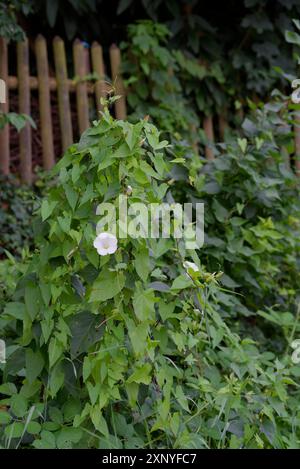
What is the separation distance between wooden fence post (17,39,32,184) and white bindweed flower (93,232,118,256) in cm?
318

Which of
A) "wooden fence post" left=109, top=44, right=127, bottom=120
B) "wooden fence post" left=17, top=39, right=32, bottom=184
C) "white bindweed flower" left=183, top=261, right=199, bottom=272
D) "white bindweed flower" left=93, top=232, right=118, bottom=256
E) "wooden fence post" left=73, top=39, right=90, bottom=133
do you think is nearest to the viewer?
"white bindweed flower" left=93, top=232, right=118, bottom=256

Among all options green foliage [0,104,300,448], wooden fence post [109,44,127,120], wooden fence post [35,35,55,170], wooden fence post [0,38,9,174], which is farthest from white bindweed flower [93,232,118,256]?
wooden fence post [109,44,127,120]

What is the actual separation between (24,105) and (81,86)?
48 cm

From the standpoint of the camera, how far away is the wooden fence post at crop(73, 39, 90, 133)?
17.6 ft

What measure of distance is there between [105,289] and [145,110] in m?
3.64

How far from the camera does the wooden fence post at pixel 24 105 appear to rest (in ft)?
16.7

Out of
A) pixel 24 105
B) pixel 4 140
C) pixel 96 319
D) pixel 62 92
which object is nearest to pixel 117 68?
pixel 62 92

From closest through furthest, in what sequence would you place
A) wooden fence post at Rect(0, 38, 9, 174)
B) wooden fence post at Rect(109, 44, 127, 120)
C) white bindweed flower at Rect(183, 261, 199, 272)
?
white bindweed flower at Rect(183, 261, 199, 272), wooden fence post at Rect(0, 38, 9, 174), wooden fence post at Rect(109, 44, 127, 120)

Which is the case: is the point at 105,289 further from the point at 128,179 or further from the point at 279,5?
the point at 279,5

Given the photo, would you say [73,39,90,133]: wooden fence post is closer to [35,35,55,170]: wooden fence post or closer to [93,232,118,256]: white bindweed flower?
[35,35,55,170]: wooden fence post

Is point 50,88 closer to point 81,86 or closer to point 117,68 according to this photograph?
point 81,86

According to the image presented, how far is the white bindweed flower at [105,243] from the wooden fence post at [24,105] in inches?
125

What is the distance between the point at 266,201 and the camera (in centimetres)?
365

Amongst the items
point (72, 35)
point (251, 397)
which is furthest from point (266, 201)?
point (72, 35)
